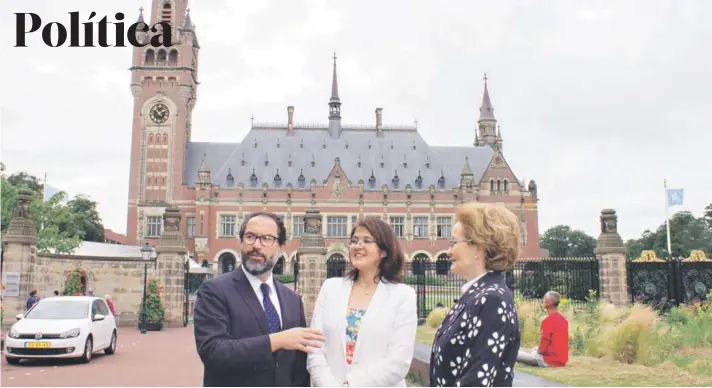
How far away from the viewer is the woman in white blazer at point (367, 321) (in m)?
3.08

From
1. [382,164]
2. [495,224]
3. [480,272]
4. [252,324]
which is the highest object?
[382,164]

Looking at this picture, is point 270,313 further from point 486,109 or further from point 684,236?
point 684,236

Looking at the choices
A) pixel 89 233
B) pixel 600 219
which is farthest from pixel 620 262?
pixel 89 233

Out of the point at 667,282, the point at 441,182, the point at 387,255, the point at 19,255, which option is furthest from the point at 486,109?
the point at 387,255

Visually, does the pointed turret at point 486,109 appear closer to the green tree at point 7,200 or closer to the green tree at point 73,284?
the green tree at point 7,200

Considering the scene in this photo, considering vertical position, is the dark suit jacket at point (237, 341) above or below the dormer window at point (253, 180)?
below

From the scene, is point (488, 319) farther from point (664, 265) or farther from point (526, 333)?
point (664, 265)

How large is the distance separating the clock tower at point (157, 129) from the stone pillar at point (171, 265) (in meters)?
32.2

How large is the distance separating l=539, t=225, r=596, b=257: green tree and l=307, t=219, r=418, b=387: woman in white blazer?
282 feet

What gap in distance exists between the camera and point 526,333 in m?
11.4

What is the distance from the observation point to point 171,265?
1797cm

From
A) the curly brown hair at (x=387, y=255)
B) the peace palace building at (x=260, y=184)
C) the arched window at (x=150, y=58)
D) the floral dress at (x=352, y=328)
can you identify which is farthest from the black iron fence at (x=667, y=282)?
the arched window at (x=150, y=58)

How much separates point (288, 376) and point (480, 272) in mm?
1102

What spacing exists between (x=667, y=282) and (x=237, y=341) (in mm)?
16259
